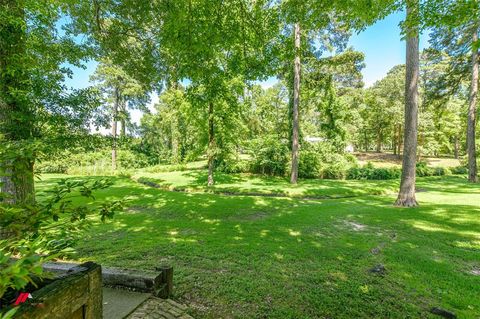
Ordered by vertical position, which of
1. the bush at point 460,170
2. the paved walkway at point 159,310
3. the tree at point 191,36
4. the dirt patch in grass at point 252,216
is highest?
the tree at point 191,36

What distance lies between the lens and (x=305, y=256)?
4.42m

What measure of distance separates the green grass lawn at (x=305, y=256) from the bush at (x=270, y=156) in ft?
29.0

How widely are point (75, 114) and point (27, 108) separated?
0.69 m

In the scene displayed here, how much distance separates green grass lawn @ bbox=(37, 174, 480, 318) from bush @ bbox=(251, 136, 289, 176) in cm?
885

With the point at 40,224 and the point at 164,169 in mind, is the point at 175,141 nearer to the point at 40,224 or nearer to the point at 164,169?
the point at 164,169

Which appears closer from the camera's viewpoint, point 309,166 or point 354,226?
point 354,226

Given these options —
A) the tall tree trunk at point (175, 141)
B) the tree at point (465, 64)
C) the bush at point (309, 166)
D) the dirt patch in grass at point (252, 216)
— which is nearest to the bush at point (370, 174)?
the bush at point (309, 166)

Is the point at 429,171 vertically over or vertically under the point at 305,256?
over

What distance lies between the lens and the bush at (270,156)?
55.5ft

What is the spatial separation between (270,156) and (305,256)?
1304 cm

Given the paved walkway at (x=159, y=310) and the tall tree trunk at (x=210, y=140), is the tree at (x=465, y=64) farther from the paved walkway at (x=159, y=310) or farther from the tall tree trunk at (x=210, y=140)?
the paved walkway at (x=159, y=310)

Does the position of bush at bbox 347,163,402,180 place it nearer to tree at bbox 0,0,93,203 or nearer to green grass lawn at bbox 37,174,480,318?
green grass lawn at bbox 37,174,480,318

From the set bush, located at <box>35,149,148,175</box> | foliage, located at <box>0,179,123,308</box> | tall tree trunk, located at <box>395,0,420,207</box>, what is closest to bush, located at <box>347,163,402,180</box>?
tall tree trunk, located at <box>395,0,420,207</box>

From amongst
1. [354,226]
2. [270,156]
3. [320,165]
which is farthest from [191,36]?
[320,165]
